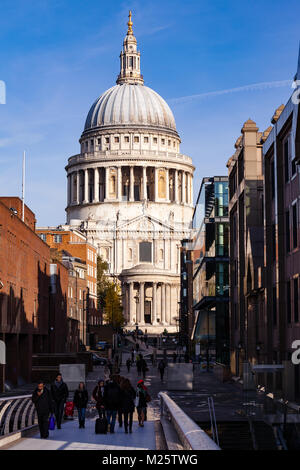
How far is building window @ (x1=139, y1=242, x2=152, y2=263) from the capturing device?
653 ft

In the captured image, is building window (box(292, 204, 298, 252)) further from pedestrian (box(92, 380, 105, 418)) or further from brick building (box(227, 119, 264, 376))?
pedestrian (box(92, 380, 105, 418))

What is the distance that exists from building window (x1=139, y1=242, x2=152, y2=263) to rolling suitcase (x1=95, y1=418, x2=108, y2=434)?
173551 millimetres

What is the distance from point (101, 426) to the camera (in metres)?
25.2

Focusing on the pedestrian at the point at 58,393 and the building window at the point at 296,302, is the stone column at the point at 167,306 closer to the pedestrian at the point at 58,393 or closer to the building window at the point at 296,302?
the building window at the point at 296,302

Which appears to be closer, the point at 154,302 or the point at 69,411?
the point at 69,411

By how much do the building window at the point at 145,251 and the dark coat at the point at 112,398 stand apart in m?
173

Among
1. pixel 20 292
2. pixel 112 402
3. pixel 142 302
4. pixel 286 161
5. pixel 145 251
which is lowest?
pixel 112 402

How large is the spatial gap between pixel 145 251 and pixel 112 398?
17360 cm

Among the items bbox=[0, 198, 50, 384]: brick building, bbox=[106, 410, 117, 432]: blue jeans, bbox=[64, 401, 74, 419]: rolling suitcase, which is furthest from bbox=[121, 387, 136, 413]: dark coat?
bbox=[0, 198, 50, 384]: brick building

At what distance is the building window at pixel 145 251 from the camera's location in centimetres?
19912

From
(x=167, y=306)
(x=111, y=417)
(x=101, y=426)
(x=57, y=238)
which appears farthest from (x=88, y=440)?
(x=167, y=306)

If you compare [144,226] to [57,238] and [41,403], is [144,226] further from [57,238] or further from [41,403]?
[41,403]

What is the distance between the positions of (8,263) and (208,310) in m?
35.5
